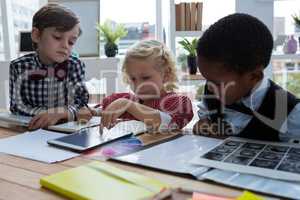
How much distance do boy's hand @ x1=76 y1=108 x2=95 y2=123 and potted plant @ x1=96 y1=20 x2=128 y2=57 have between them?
1.74 metres

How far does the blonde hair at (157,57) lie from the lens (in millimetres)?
1226

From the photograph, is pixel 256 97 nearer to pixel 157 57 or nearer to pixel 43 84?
pixel 157 57

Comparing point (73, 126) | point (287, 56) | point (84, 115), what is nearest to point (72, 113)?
point (84, 115)

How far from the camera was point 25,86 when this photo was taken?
136cm

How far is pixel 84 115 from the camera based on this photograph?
1.19 metres

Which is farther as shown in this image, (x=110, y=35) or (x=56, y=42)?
(x=110, y=35)

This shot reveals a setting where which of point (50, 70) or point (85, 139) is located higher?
point (50, 70)

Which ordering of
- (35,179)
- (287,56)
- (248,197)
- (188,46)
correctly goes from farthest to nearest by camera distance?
1. (188,46)
2. (287,56)
3. (35,179)
4. (248,197)

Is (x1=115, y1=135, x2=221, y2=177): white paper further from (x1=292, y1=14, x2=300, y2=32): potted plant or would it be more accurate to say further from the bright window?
the bright window

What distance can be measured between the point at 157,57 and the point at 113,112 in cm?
35

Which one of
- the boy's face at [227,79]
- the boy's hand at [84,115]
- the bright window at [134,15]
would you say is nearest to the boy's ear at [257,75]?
the boy's face at [227,79]

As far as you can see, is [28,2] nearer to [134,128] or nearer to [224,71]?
[134,128]

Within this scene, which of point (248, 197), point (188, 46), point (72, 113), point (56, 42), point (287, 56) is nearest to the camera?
point (248, 197)

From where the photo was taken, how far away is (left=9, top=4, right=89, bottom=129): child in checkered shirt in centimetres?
129
